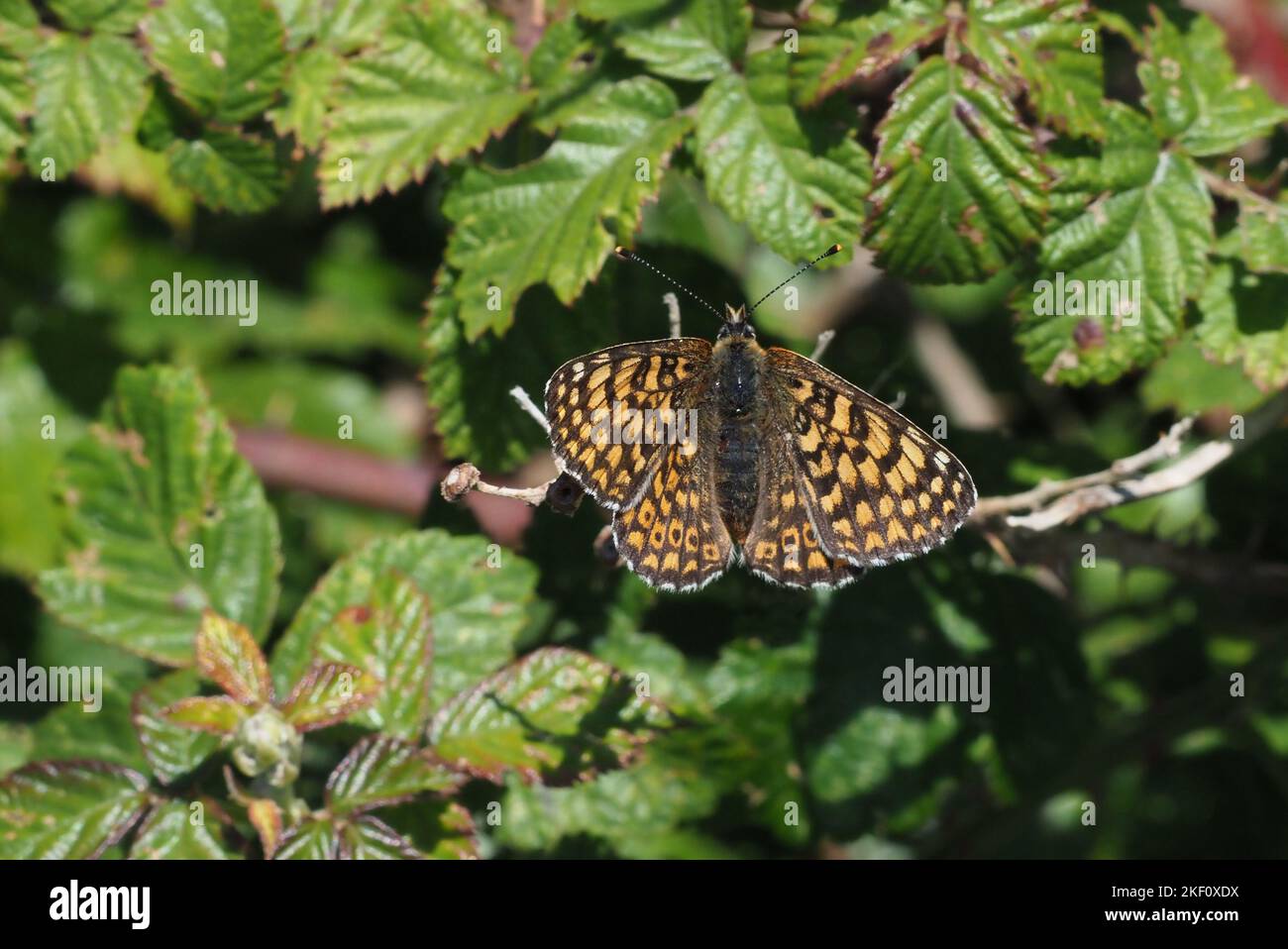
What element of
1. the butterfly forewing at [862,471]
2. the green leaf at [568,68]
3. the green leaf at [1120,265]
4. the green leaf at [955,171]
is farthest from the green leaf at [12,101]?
the green leaf at [1120,265]

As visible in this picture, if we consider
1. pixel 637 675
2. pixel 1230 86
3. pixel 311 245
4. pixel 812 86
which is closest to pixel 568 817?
pixel 637 675

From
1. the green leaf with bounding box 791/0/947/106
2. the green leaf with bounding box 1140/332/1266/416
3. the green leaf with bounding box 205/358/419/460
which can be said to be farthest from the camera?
the green leaf with bounding box 205/358/419/460

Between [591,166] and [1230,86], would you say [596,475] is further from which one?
[1230,86]

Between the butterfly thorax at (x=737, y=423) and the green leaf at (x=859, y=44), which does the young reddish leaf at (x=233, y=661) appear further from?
the green leaf at (x=859, y=44)

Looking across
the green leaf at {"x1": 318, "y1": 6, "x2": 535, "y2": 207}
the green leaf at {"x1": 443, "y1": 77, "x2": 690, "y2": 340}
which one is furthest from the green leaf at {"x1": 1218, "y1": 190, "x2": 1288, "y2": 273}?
the green leaf at {"x1": 318, "y1": 6, "x2": 535, "y2": 207}

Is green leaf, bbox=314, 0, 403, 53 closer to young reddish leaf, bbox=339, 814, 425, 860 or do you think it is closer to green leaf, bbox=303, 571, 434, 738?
green leaf, bbox=303, 571, 434, 738
